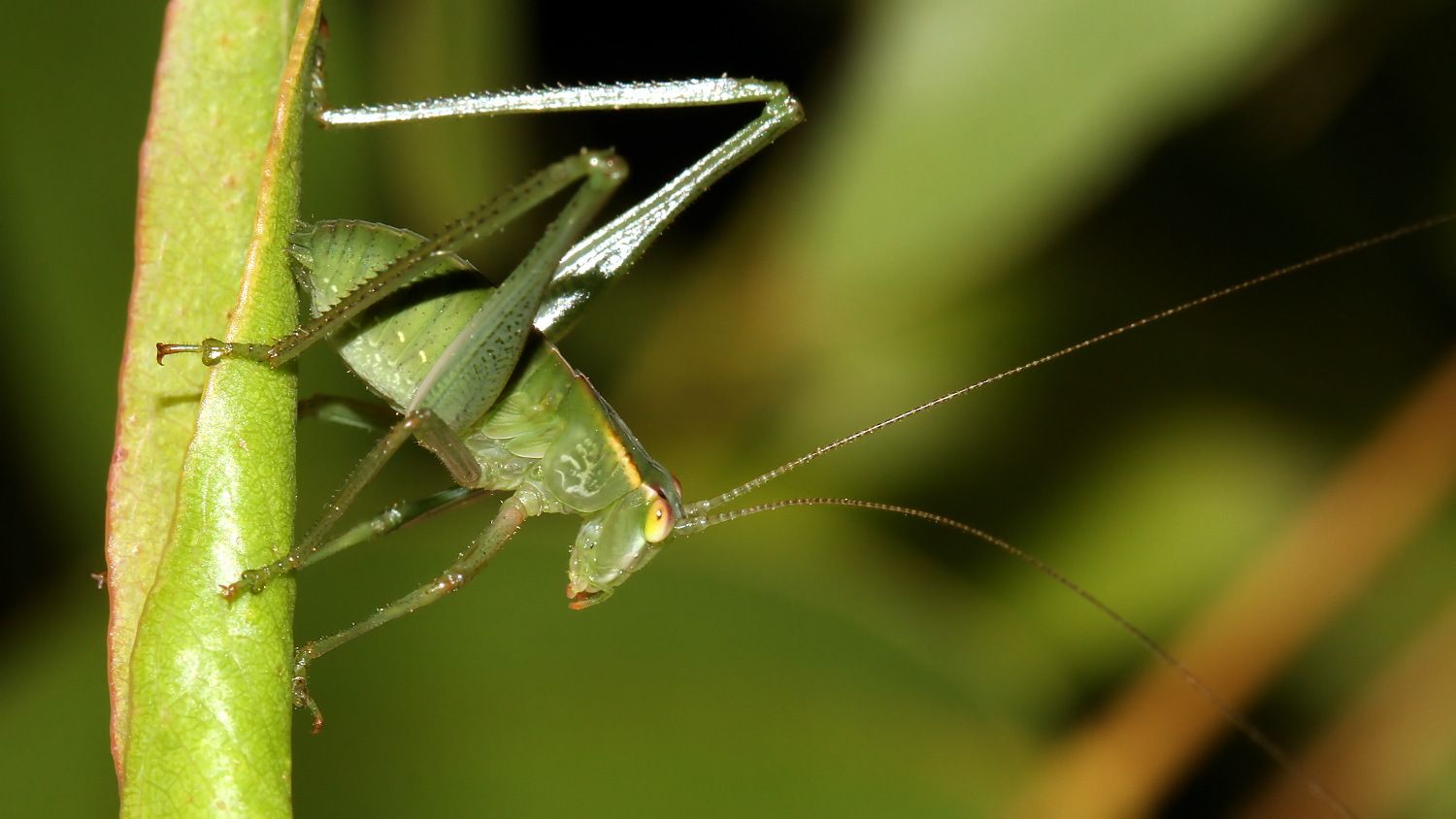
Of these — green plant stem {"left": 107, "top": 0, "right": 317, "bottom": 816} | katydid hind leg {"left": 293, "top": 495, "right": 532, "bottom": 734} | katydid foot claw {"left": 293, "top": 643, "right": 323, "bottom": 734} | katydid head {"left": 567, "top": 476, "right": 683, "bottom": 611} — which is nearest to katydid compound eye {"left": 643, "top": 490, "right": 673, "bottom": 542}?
katydid head {"left": 567, "top": 476, "right": 683, "bottom": 611}

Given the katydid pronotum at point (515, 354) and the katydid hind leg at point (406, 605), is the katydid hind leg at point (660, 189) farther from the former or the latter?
the katydid hind leg at point (406, 605)

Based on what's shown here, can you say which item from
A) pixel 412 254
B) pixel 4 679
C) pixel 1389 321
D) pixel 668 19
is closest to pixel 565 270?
pixel 412 254

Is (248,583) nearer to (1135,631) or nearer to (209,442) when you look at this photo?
(209,442)

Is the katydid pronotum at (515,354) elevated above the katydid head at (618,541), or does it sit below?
above

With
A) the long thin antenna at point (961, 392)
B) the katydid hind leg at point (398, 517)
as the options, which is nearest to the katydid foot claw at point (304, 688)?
the katydid hind leg at point (398, 517)

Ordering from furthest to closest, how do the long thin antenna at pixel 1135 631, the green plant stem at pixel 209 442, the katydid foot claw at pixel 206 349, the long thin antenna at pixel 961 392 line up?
1. the long thin antenna at pixel 1135 631
2. the long thin antenna at pixel 961 392
3. the katydid foot claw at pixel 206 349
4. the green plant stem at pixel 209 442

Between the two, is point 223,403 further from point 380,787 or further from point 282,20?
point 380,787

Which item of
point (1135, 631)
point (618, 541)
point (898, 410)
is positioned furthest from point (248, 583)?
point (898, 410)
